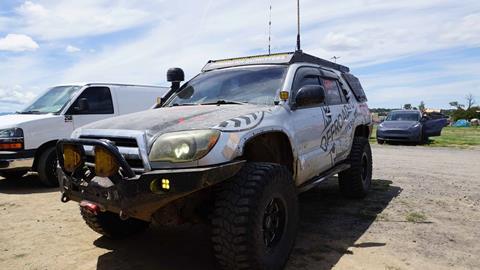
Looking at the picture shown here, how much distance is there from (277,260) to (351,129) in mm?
3064

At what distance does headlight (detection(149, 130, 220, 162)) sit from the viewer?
3.04 meters

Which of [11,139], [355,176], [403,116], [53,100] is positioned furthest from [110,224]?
[403,116]

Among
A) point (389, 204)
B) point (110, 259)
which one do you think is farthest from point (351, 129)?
point (110, 259)

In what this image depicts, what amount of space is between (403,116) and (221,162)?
16.7 m

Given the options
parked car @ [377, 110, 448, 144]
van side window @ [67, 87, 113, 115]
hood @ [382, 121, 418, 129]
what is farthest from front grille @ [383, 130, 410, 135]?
van side window @ [67, 87, 113, 115]

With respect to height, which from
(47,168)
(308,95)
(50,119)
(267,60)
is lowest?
(47,168)

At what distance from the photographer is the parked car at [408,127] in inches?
659

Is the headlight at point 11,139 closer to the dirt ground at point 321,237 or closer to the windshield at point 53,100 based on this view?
the dirt ground at point 321,237

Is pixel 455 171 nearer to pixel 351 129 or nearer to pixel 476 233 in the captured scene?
pixel 351 129

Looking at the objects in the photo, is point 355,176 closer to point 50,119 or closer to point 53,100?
point 50,119

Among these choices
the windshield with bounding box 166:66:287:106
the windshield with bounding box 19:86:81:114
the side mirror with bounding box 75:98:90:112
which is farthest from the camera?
the windshield with bounding box 19:86:81:114

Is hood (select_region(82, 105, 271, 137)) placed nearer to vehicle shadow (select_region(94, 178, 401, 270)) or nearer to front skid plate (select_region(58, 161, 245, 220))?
front skid plate (select_region(58, 161, 245, 220))

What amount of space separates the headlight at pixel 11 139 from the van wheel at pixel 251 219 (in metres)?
5.13

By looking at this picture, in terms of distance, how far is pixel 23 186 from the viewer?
7672 millimetres
